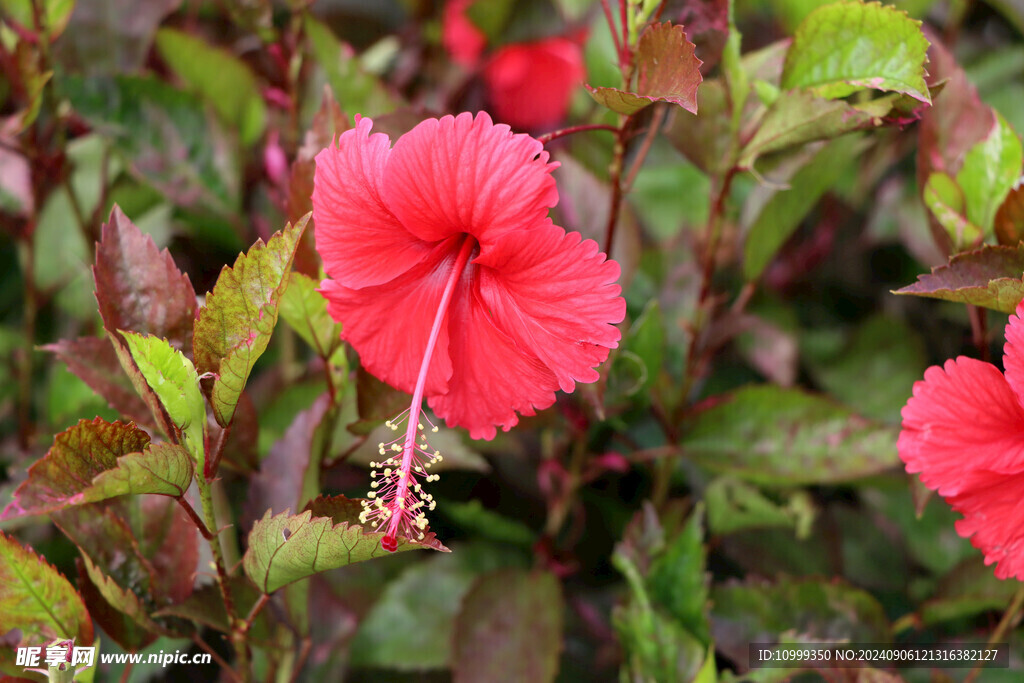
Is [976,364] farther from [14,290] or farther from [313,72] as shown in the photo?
[14,290]

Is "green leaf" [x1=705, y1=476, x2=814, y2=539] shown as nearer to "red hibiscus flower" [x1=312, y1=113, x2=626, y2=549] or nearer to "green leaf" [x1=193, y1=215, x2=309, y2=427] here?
"red hibiscus flower" [x1=312, y1=113, x2=626, y2=549]

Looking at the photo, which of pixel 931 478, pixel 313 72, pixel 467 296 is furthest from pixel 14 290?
pixel 931 478

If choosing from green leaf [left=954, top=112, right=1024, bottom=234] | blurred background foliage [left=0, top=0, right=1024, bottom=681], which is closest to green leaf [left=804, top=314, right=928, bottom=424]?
blurred background foliage [left=0, top=0, right=1024, bottom=681]

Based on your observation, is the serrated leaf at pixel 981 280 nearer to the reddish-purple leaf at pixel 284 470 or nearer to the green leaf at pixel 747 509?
the green leaf at pixel 747 509

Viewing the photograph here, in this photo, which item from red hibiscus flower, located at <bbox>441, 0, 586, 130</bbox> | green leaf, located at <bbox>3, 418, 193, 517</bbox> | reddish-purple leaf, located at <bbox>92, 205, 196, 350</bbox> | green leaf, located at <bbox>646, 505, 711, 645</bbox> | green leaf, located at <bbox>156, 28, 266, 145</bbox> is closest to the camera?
green leaf, located at <bbox>3, 418, 193, 517</bbox>

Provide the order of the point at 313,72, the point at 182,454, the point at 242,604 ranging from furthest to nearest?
the point at 313,72, the point at 242,604, the point at 182,454

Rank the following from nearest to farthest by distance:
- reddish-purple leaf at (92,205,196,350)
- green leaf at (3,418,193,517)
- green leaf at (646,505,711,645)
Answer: green leaf at (3,418,193,517)
reddish-purple leaf at (92,205,196,350)
green leaf at (646,505,711,645)
